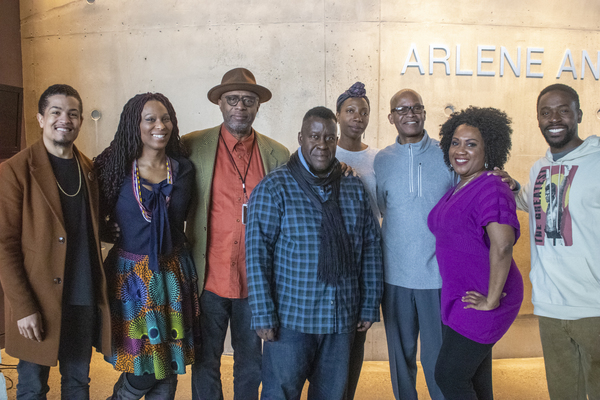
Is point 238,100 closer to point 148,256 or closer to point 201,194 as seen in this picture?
point 201,194

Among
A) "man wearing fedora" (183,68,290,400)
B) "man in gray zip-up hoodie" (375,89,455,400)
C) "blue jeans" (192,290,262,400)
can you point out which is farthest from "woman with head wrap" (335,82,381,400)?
"blue jeans" (192,290,262,400)

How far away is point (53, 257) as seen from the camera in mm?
1971

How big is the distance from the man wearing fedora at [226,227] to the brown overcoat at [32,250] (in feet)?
2.32

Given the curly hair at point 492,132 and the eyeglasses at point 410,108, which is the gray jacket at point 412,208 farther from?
the curly hair at point 492,132

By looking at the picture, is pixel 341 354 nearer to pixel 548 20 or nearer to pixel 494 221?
pixel 494 221

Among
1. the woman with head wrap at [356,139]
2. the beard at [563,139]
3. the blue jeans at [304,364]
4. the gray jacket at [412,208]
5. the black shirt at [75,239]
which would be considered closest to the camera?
the blue jeans at [304,364]

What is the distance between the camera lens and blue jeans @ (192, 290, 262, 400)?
2.40 meters

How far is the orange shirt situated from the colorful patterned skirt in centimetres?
24

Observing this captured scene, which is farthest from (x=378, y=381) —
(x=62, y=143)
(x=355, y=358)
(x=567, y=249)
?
(x=62, y=143)

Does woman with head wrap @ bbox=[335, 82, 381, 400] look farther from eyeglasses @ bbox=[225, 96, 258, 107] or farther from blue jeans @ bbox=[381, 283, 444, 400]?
eyeglasses @ bbox=[225, 96, 258, 107]

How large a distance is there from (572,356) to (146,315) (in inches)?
90.1

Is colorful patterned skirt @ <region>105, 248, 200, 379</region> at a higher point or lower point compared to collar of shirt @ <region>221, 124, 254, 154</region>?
lower

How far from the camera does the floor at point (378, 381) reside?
3184mm

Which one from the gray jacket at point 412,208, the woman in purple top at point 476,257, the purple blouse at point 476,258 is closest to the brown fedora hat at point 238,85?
the gray jacket at point 412,208
